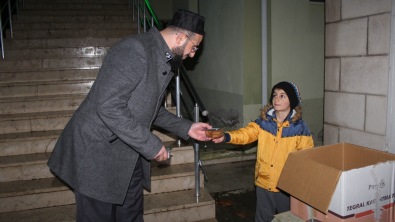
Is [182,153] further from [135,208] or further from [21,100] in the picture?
[21,100]

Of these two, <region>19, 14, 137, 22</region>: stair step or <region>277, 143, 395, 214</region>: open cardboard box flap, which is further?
<region>19, 14, 137, 22</region>: stair step

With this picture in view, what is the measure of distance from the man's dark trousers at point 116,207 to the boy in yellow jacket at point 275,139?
0.68 meters

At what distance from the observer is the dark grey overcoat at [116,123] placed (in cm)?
148

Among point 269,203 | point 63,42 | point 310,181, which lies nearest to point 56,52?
point 63,42

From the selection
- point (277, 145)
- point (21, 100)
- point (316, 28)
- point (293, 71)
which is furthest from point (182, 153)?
point (316, 28)

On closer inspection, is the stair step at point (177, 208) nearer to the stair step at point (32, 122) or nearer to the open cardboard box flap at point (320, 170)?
the stair step at point (32, 122)

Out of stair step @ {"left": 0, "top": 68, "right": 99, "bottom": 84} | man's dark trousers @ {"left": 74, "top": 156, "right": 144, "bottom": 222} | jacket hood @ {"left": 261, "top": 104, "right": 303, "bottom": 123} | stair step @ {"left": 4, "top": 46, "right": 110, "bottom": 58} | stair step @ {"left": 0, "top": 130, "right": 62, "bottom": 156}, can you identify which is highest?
stair step @ {"left": 4, "top": 46, "right": 110, "bottom": 58}

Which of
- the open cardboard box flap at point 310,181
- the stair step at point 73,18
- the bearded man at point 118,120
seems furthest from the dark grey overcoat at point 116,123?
the stair step at point 73,18

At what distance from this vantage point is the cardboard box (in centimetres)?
129

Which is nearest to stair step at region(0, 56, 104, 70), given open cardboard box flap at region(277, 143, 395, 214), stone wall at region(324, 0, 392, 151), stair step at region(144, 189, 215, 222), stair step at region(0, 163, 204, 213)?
stair step at region(0, 163, 204, 213)

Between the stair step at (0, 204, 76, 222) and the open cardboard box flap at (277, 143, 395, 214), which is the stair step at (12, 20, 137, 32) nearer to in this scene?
the stair step at (0, 204, 76, 222)

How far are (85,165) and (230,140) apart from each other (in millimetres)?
1110

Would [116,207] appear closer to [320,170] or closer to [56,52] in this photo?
[320,170]

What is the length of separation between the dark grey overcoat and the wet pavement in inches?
66.3
